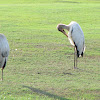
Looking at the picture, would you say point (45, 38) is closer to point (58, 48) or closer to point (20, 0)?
point (58, 48)

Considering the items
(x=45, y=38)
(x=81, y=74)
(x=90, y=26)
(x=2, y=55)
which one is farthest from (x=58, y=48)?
(x=90, y=26)

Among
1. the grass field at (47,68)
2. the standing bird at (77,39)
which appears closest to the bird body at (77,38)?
the standing bird at (77,39)

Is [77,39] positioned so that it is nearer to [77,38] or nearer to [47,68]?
[77,38]

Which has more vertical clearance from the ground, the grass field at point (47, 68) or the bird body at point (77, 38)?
the bird body at point (77, 38)

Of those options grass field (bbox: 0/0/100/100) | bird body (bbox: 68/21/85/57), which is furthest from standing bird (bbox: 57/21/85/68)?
grass field (bbox: 0/0/100/100)

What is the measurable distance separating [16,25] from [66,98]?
14.0 metres

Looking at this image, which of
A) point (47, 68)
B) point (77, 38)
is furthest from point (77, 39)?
point (47, 68)

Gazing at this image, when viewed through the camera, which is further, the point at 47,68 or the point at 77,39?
the point at 77,39

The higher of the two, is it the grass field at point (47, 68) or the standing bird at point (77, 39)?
the standing bird at point (77, 39)

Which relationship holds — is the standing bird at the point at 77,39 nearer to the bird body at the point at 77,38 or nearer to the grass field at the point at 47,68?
the bird body at the point at 77,38

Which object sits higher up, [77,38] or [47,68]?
[77,38]

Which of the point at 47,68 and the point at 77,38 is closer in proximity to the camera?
the point at 47,68

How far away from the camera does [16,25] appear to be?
21.2 meters

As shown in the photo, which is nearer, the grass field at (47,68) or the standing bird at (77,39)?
the grass field at (47,68)
